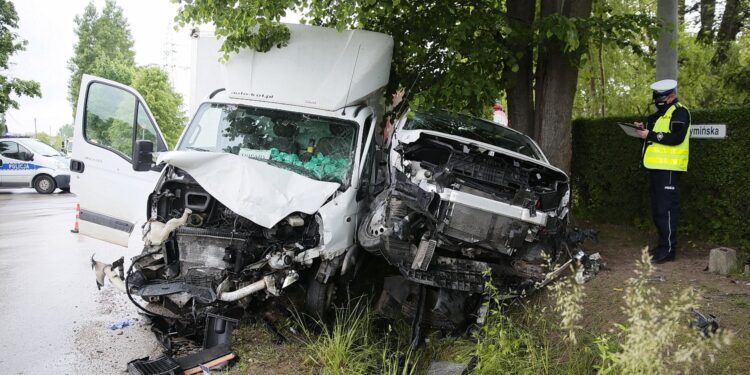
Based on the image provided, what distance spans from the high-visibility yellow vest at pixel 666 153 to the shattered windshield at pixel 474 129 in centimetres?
126

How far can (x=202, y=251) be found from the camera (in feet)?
16.0

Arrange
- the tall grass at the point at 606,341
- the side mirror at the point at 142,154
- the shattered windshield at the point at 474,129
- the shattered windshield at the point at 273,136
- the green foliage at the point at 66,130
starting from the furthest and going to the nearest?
the green foliage at the point at 66,130
the shattered windshield at the point at 474,129
the shattered windshield at the point at 273,136
the side mirror at the point at 142,154
the tall grass at the point at 606,341

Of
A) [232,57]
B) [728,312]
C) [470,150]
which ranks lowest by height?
[728,312]

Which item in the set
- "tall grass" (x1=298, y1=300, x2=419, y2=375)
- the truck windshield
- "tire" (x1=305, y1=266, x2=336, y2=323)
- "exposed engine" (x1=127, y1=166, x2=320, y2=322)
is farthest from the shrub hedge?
the truck windshield

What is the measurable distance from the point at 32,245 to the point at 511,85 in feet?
25.7

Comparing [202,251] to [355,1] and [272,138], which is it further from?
[355,1]

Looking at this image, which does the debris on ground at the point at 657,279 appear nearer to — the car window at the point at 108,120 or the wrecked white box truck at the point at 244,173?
the wrecked white box truck at the point at 244,173

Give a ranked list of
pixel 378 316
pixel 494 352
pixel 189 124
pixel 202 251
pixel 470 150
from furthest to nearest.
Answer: pixel 189 124
pixel 378 316
pixel 470 150
pixel 202 251
pixel 494 352

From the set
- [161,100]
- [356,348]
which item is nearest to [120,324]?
[356,348]

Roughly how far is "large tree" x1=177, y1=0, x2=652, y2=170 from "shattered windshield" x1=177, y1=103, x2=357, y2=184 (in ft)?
3.74

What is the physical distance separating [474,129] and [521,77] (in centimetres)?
206

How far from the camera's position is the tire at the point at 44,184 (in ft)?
58.2

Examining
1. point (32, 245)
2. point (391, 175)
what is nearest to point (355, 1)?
point (391, 175)

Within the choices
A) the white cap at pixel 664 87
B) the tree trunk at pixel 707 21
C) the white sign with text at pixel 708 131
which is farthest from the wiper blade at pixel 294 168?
the tree trunk at pixel 707 21
